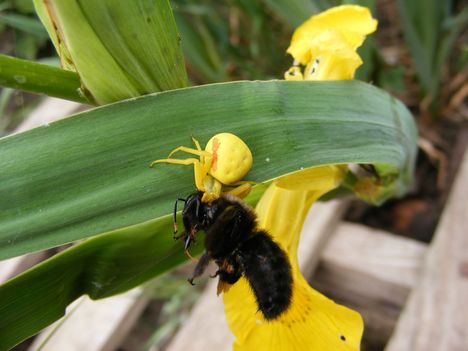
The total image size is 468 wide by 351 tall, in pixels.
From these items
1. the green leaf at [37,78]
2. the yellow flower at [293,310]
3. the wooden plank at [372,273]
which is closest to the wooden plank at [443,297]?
the wooden plank at [372,273]

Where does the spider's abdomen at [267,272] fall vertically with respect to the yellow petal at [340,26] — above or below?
below

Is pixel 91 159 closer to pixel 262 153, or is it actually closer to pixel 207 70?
pixel 262 153

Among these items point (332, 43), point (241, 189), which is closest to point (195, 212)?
point (241, 189)

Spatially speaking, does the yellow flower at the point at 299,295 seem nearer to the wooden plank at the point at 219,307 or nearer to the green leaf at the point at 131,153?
the green leaf at the point at 131,153

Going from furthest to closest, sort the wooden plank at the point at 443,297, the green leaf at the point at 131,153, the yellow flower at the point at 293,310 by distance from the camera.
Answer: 1. the wooden plank at the point at 443,297
2. the yellow flower at the point at 293,310
3. the green leaf at the point at 131,153

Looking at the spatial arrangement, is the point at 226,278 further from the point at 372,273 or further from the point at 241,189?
the point at 372,273

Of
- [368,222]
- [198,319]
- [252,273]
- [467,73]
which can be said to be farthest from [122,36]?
[467,73]

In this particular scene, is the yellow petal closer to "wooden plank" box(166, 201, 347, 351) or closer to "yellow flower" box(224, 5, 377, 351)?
"yellow flower" box(224, 5, 377, 351)

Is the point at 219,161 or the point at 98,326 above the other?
the point at 219,161
